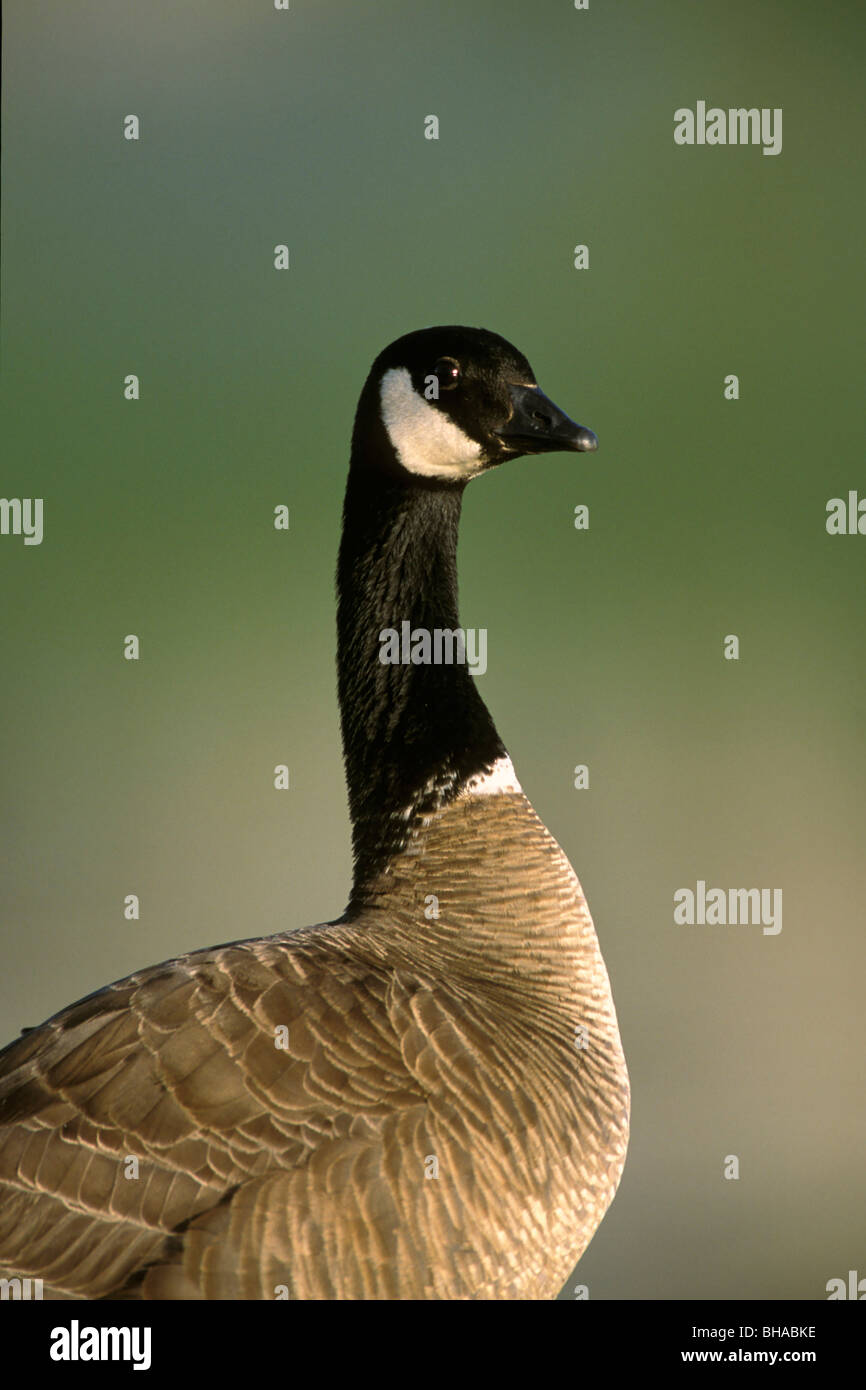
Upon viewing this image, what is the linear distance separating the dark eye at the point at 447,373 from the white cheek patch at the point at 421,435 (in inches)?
2.2

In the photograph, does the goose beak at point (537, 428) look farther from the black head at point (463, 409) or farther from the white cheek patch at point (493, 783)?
the white cheek patch at point (493, 783)

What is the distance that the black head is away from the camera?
126 inches

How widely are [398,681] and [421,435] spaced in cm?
55

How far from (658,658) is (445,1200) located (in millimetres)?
6660

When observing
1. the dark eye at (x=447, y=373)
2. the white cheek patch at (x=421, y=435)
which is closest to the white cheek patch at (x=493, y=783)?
the white cheek patch at (x=421, y=435)

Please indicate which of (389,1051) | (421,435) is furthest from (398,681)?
(389,1051)

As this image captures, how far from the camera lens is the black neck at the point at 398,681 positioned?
10.5 ft

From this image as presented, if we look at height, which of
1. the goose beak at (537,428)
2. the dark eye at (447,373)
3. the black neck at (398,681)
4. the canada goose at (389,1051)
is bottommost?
the canada goose at (389,1051)

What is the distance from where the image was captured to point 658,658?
8992 mm

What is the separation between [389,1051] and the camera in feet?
8.85

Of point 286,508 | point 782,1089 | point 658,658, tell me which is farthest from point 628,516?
point 782,1089

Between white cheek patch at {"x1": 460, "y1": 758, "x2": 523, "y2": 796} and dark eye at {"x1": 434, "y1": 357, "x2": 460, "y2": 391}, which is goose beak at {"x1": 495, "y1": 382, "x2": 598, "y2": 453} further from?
white cheek patch at {"x1": 460, "y1": 758, "x2": 523, "y2": 796}

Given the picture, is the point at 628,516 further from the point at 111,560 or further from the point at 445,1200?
the point at 445,1200

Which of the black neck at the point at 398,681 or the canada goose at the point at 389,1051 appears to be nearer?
the canada goose at the point at 389,1051
